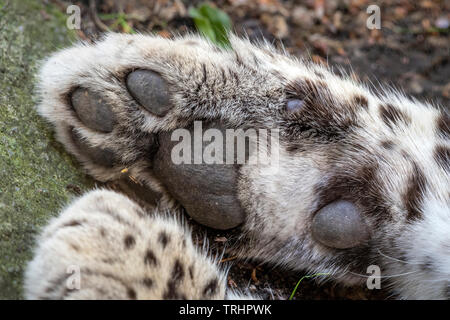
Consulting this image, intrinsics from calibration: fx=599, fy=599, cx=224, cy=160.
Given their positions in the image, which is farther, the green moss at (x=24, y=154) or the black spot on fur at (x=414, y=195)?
the black spot on fur at (x=414, y=195)

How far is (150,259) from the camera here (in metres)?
1.81

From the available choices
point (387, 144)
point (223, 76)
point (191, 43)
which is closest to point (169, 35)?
point (191, 43)

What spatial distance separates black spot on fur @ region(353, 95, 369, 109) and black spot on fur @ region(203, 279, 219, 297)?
0.85 m

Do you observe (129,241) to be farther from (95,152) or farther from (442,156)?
(442,156)

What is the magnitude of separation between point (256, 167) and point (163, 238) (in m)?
0.41

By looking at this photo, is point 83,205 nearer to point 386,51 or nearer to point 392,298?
point 392,298

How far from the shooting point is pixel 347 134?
214cm

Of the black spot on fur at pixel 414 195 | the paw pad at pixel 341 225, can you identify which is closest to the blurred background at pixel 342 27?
the black spot on fur at pixel 414 195

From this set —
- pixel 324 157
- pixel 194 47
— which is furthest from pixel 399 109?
pixel 194 47

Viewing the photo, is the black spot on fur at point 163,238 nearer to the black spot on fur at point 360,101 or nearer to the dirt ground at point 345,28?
the black spot on fur at point 360,101

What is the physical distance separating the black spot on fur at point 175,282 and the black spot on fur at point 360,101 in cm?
90

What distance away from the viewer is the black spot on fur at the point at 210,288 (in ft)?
6.11
